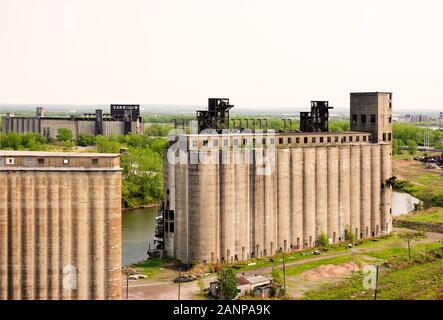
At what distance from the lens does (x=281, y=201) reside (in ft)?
261

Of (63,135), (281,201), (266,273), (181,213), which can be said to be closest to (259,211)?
(281,201)

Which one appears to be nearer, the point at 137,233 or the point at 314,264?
the point at 314,264

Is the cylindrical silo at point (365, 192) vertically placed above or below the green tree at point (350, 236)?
above

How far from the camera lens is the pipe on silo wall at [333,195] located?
8494 cm

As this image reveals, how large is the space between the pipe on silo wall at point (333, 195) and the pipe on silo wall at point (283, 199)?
7154mm

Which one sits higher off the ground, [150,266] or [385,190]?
[385,190]

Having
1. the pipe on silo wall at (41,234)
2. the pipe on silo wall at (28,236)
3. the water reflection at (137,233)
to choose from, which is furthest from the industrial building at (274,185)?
the pipe on silo wall at (28,236)

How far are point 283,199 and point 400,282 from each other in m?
17.9

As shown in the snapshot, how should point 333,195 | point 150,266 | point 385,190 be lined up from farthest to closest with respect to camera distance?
point 385,190, point 333,195, point 150,266

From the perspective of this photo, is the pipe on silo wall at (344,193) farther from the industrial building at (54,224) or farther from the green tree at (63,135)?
the green tree at (63,135)

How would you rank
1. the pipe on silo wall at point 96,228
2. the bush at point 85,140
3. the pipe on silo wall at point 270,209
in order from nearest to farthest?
the pipe on silo wall at point 96,228 → the pipe on silo wall at point 270,209 → the bush at point 85,140

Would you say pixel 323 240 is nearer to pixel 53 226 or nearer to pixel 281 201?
pixel 281 201

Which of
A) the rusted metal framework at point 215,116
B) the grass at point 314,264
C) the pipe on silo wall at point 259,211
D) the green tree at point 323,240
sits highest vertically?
the rusted metal framework at point 215,116

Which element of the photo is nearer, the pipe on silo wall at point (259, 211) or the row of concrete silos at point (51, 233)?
the row of concrete silos at point (51, 233)
